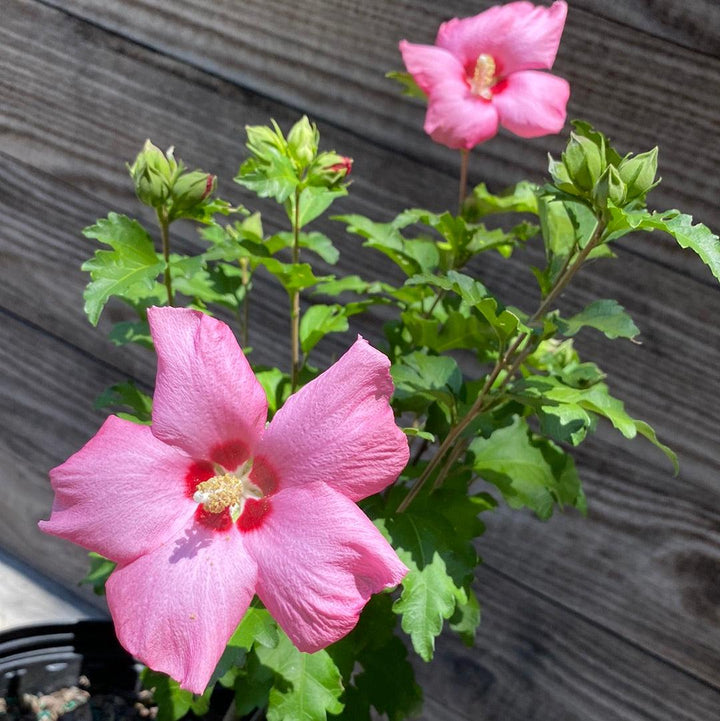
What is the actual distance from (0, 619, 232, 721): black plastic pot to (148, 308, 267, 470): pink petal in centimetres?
55

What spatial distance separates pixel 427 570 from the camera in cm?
69

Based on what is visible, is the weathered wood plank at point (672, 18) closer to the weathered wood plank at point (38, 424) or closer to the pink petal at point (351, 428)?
the pink petal at point (351, 428)

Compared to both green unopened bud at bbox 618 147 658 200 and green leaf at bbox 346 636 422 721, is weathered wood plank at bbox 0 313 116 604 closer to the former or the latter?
green leaf at bbox 346 636 422 721

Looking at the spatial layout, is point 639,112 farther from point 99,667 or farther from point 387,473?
point 99,667

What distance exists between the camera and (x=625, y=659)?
106 cm

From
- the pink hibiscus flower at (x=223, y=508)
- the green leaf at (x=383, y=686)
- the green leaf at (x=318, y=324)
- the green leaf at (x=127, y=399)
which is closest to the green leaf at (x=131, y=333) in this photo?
the green leaf at (x=127, y=399)

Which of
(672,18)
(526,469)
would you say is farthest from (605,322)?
(672,18)

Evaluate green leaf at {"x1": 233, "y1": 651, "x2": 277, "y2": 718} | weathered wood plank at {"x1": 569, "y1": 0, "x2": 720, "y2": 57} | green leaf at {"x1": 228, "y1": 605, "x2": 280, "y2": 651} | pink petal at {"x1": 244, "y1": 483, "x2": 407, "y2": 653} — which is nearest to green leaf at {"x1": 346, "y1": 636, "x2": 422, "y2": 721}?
green leaf at {"x1": 233, "y1": 651, "x2": 277, "y2": 718}

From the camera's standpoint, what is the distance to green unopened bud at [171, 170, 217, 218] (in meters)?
0.68

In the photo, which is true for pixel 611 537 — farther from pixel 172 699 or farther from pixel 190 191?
pixel 190 191

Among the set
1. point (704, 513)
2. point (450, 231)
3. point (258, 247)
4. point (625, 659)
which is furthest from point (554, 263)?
point (625, 659)

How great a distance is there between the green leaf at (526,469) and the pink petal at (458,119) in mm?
268

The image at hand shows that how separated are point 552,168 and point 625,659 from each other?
707 millimetres

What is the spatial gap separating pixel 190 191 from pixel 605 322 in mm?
345
